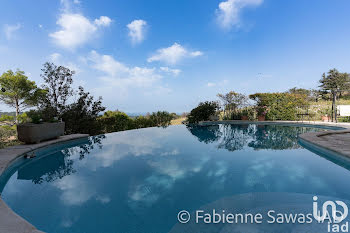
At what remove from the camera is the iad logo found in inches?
74.9

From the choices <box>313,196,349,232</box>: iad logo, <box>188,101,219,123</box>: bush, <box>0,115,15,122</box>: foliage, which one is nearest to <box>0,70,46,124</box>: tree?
<box>0,115,15,122</box>: foliage

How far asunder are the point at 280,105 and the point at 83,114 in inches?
624

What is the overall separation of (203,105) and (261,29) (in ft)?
34.5

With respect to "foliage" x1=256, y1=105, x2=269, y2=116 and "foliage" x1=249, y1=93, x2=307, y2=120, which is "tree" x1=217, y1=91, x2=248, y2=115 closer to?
"foliage" x1=256, y1=105, x2=269, y2=116

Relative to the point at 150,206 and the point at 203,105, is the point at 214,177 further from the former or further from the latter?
the point at 203,105

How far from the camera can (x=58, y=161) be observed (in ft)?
16.5

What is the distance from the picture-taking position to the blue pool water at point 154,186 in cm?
219

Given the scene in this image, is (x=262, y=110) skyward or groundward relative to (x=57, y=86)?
groundward

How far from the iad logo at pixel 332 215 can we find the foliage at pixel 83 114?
10.7 metres

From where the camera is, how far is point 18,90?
14.5 meters

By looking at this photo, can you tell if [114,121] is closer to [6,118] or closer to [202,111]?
[202,111]

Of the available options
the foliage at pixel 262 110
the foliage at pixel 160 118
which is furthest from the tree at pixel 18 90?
the foliage at pixel 262 110

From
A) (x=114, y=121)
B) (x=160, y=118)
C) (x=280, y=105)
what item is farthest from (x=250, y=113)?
(x=114, y=121)

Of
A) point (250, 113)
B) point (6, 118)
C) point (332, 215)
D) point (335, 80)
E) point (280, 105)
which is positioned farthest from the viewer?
point (335, 80)
